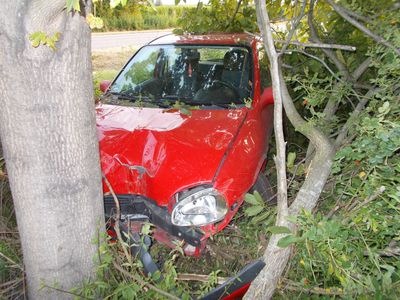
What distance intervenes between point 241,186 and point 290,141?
82.6 inches

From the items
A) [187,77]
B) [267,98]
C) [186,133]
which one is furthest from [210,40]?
[186,133]

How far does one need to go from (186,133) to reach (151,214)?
2.28 ft

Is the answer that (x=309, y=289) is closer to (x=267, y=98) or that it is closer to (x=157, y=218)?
(x=157, y=218)

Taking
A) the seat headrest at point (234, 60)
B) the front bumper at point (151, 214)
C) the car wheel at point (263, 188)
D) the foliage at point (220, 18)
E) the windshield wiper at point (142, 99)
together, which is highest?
the foliage at point (220, 18)

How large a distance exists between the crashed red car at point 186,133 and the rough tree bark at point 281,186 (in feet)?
1.14

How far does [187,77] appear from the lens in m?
3.63

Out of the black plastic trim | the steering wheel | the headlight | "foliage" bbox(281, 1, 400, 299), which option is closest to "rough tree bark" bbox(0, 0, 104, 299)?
the headlight

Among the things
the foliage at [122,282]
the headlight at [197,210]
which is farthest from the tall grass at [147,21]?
the foliage at [122,282]

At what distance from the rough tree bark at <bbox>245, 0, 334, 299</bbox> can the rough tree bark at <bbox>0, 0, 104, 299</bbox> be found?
0.99 metres

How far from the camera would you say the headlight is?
231 cm

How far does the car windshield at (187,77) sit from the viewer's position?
3404mm

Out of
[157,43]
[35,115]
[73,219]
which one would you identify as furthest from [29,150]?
[157,43]

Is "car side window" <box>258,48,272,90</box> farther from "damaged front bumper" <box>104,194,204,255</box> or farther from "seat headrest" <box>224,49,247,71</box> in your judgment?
"damaged front bumper" <box>104,194,204,255</box>

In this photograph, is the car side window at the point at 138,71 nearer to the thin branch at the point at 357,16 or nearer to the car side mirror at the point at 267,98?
the car side mirror at the point at 267,98
